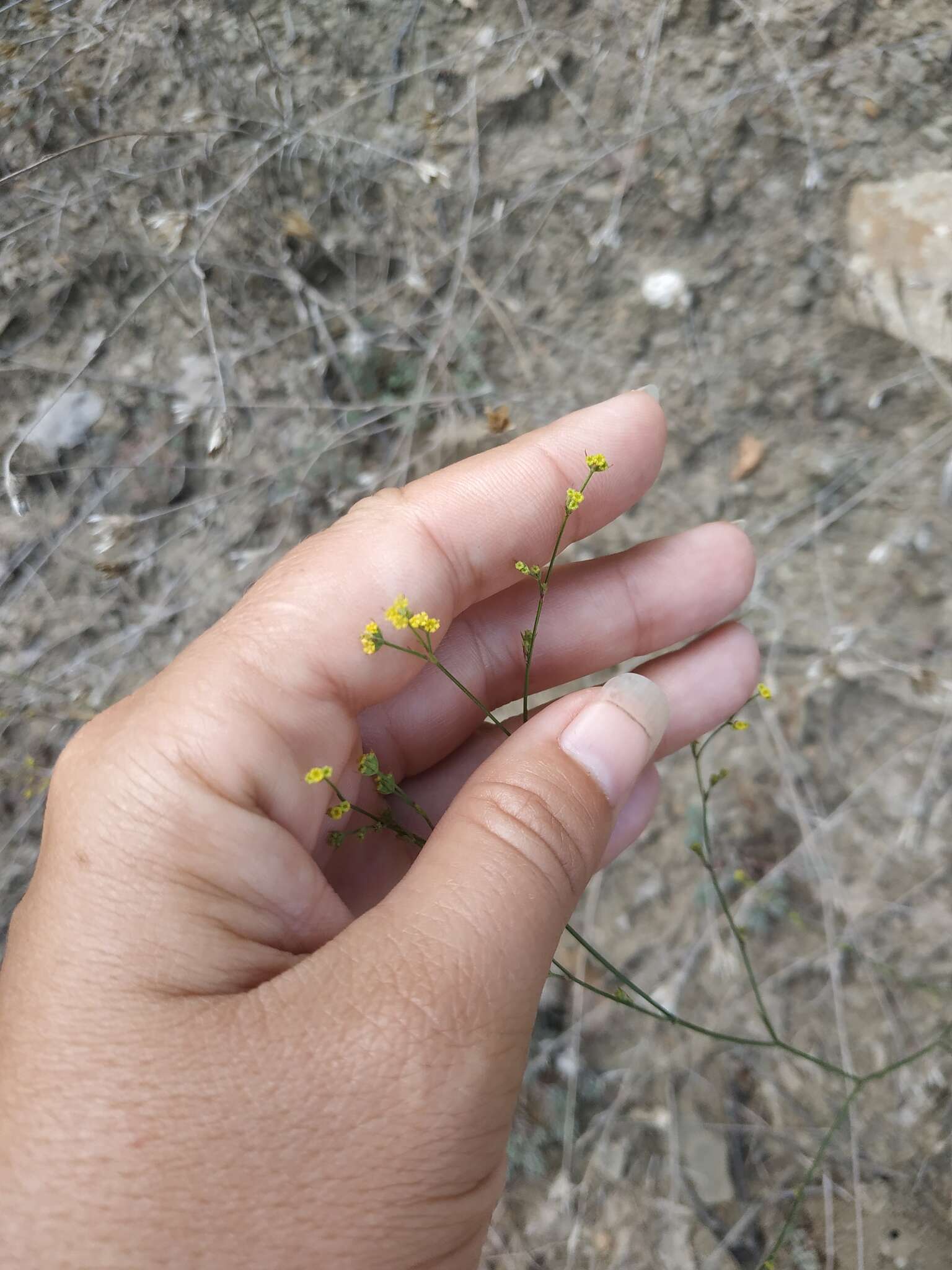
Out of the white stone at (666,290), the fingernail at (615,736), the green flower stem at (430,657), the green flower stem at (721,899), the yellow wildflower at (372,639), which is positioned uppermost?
the yellow wildflower at (372,639)

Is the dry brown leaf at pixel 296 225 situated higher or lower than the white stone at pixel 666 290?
higher

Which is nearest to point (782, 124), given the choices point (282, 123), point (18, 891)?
point (282, 123)

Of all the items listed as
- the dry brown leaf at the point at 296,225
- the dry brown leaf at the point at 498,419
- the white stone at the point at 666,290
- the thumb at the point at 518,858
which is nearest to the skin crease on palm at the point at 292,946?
the thumb at the point at 518,858

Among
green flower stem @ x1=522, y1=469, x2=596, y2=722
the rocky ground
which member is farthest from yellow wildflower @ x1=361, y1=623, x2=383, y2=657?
the rocky ground

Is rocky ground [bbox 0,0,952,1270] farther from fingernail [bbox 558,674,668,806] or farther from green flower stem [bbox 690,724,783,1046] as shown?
fingernail [bbox 558,674,668,806]

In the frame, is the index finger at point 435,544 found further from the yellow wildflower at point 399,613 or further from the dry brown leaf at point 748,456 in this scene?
the dry brown leaf at point 748,456

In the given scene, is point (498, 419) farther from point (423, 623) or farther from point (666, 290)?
point (423, 623)

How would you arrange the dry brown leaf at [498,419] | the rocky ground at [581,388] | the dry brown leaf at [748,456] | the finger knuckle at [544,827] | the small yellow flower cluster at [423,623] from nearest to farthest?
the finger knuckle at [544,827], the small yellow flower cluster at [423,623], the rocky ground at [581,388], the dry brown leaf at [498,419], the dry brown leaf at [748,456]

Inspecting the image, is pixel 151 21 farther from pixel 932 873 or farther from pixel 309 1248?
pixel 932 873

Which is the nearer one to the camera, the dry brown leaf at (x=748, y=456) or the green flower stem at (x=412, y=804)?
the green flower stem at (x=412, y=804)
